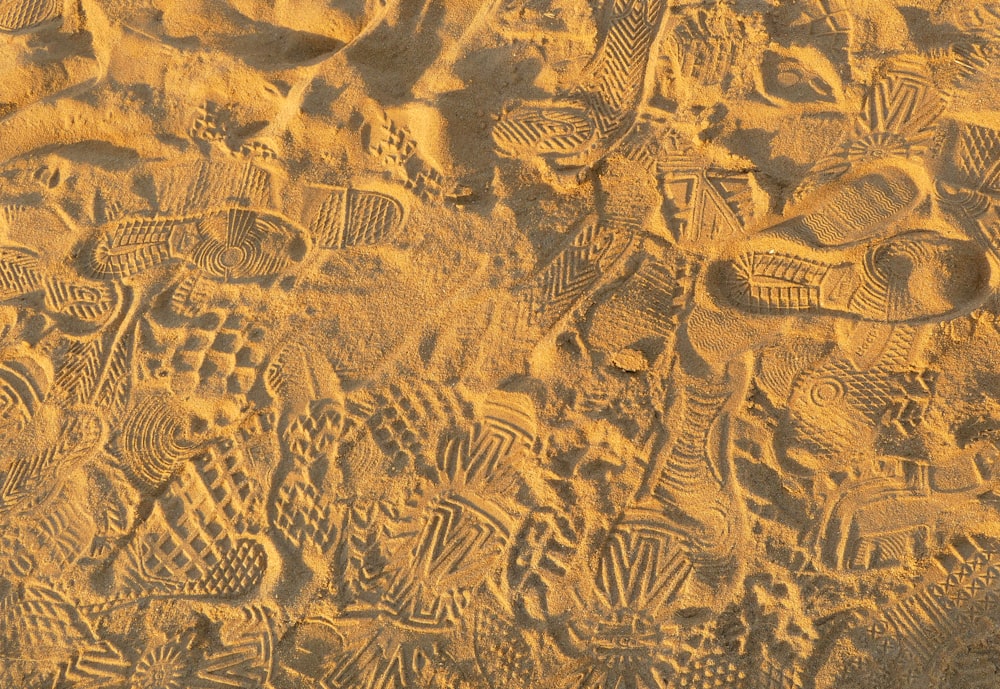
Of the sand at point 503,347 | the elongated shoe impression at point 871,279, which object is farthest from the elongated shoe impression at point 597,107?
the elongated shoe impression at point 871,279

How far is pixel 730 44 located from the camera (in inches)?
124

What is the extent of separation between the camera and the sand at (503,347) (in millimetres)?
2928

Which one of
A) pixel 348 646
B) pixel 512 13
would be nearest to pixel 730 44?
pixel 512 13

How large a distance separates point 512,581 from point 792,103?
8.85 feet

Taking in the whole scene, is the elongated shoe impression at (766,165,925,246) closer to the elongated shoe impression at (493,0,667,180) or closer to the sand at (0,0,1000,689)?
the sand at (0,0,1000,689)

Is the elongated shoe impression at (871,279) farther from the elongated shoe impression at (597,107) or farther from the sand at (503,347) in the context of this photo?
the elongated shoe impression at (597,107)

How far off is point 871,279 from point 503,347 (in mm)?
1793

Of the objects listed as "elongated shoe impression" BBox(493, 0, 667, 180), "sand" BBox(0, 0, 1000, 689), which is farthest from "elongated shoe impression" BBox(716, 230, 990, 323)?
"elongated shoe impression" BBox(493, 0, 667, 180)

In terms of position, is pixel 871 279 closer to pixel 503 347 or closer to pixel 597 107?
pixel 597 107

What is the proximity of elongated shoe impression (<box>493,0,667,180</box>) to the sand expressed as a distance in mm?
20

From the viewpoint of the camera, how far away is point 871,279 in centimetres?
303

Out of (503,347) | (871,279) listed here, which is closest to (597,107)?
(503,347)

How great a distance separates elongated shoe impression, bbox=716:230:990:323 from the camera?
119 inches

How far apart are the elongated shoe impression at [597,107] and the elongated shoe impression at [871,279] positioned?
3.03 feet
